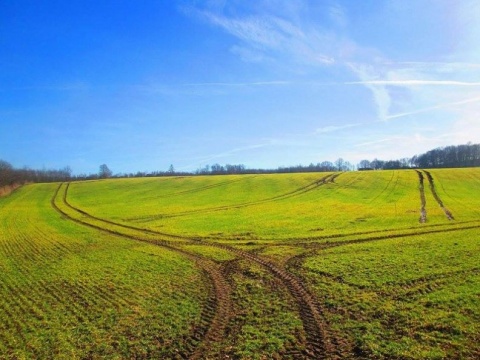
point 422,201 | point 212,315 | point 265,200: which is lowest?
point 212,315

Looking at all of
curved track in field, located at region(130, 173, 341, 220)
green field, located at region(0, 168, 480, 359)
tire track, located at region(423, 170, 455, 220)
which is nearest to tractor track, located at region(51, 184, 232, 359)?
green field, located at region(0, 168, 480, 359)

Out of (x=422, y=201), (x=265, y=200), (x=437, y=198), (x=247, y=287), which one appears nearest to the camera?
(x=247, y=287)

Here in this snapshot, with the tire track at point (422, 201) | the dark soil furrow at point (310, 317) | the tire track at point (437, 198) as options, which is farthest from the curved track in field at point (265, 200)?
the dark soil furrow at point (310, 317)

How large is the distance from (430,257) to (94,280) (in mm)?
21291

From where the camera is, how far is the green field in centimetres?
1205

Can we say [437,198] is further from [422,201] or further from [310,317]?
[310,317]

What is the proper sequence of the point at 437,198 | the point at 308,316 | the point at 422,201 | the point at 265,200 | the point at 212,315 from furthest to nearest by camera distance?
the point at 265,200
the point at 437,198
the point at 422,201
the point at 212,315
the point at 308,316

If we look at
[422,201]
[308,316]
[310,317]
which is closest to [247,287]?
[308,316]

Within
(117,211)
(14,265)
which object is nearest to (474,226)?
(14,265)

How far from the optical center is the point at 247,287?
17.9 meters

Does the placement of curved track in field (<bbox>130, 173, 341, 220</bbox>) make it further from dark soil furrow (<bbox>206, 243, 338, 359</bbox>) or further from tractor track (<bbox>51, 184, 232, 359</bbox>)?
dark soil furrow (<bbox>206, 243, 338, 359</bbox>)

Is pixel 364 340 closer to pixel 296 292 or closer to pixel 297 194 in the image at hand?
pixel 296 292

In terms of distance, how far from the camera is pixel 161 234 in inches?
1372

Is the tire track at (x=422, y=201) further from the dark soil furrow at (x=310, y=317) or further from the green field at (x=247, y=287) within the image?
the dark soil furrow at (x=310, y=317)
